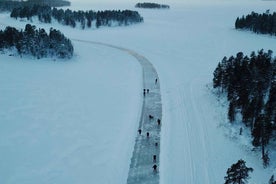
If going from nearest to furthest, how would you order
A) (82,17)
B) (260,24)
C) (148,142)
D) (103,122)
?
(148,142) < (103,122) < (260,24) < (82,17)

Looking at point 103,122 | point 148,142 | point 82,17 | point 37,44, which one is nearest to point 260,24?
point 82,17

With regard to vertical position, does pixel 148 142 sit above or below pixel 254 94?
below

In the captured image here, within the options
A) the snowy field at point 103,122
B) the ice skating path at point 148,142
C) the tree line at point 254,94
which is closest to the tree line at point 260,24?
the snowy field at point 103,122

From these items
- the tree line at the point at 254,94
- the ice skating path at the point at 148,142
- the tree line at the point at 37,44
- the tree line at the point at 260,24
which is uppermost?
the tree line at the point at 260,24

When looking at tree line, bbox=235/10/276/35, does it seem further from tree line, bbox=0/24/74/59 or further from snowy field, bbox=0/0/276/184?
tree line, bbox=0/24/74/59

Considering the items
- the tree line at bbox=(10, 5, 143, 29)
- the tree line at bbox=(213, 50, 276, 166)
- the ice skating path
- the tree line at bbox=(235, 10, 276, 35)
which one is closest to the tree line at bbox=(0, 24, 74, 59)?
the ice skating path

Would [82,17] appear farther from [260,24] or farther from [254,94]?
[254,94]

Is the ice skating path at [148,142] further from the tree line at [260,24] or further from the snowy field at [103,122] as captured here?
the tree line at [260,24]
